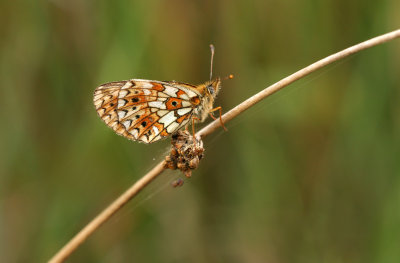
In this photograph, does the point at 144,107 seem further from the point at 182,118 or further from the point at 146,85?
the point at 182,118

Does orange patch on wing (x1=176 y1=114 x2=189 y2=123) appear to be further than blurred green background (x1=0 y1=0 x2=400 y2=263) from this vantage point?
No

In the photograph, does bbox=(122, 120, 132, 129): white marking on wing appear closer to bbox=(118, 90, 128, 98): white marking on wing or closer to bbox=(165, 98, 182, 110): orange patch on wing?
bbox=(118, 90, 128, 98): white marking on wing

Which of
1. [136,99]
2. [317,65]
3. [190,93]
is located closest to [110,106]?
[136,99]

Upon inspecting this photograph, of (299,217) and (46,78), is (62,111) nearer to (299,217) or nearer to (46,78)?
(46,78)

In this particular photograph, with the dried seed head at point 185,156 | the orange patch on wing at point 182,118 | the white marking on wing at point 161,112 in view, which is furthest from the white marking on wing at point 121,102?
the dried seed head at point 185,156

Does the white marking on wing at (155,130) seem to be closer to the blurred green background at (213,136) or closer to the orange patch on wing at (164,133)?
the orange patch on wing at (164,133)

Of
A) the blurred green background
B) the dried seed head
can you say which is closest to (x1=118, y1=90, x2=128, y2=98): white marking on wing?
the blurred green background

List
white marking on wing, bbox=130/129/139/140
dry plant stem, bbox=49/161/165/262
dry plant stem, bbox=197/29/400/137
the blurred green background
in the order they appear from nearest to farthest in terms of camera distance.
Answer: dry plant stem, bbox=197/29/400/137 < dry plant stem, bbox=49/161/165/262 < white marking on wing, bbox=130/129/139/140 < the blurred green background
